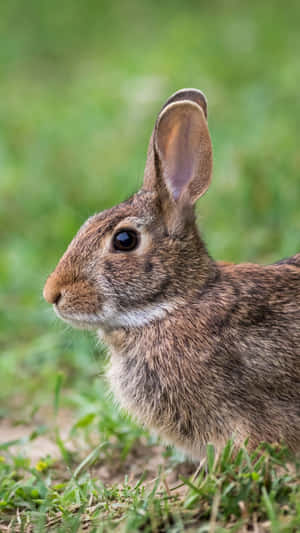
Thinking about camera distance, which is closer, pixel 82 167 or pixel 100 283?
pixel 100 283

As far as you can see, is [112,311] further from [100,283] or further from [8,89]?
[8,89]

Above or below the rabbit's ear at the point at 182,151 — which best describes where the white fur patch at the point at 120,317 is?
below

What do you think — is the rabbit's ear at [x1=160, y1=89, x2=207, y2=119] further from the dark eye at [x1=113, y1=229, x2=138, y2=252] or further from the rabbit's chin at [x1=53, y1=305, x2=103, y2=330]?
the rabbit's chin at [x1=53, y1=305, x2=103, y2=330]

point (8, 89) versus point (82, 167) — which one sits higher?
point (8, 89)

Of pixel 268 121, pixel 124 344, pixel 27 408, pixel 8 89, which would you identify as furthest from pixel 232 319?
pixel 8 89

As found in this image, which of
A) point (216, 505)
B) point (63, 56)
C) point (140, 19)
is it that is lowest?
point (216, 505)

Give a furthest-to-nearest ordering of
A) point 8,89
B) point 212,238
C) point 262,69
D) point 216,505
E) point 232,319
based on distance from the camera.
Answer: point 8,89
point 262,69
point 212,238
point 232,319
point 216,505

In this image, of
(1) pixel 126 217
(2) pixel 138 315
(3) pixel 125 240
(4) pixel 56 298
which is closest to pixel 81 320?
(4) pixel 56 298

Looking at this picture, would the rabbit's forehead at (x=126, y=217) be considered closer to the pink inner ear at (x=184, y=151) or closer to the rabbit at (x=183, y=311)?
the rabbit at (x=183, y=311)

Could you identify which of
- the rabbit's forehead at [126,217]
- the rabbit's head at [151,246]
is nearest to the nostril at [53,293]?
the rabbit's head at [151,246]
